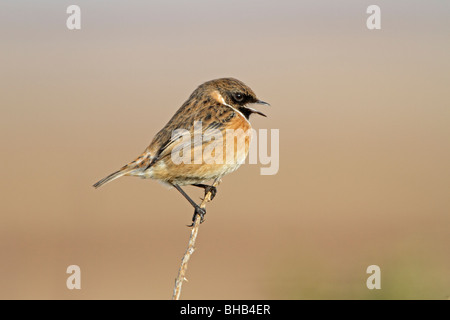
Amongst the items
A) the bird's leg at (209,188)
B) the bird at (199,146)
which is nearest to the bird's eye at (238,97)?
the bird at (199,146)

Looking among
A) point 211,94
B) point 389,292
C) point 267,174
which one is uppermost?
point 267,174

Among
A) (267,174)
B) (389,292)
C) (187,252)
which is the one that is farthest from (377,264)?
(267,174)

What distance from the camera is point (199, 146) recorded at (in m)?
5.42

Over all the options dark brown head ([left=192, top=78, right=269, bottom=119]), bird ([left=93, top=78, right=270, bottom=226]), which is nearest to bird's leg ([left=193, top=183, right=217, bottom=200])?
bird ([left=93, top=78, right=270, bottom=226])

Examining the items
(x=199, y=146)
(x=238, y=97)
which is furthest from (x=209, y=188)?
(x=238, y=97)

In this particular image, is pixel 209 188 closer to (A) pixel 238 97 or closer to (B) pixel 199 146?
(B) pixel 199 146

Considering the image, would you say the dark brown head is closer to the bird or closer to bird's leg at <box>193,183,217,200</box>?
the bird

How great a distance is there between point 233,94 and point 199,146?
2.43 feet

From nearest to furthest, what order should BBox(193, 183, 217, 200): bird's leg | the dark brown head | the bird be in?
the bird → BBox(193, 183, 217, 200): bird's leg → the dark brown head

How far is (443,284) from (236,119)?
273 centimetres

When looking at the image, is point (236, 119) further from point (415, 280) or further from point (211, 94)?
point (415, 280)

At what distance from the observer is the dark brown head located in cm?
581

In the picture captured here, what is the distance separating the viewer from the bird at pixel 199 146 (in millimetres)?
5344

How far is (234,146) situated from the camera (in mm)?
5492
